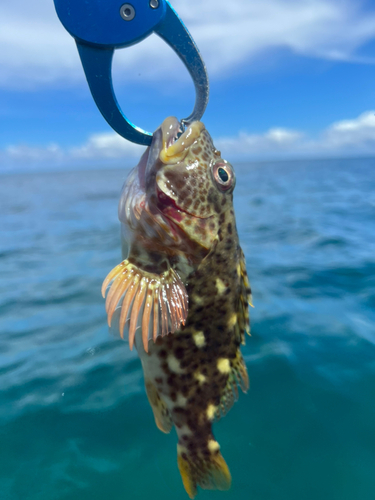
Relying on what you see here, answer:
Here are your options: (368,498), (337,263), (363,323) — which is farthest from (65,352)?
(337,263)

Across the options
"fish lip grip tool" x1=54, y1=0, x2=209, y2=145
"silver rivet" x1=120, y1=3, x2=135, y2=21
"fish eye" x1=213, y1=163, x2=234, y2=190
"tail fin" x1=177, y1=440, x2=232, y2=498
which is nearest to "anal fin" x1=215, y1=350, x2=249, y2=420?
"tail fin" x1=177, y1=440, x2=232, y2=498

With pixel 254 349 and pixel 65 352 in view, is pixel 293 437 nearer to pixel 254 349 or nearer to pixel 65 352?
pixel 254 349

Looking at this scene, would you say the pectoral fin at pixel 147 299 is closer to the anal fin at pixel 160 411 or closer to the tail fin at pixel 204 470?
the anal fin at pixel 160 411

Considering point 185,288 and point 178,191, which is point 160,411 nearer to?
point 185,288

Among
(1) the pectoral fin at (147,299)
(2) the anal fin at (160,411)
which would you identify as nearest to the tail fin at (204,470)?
(2) the anal fin at (160,411)

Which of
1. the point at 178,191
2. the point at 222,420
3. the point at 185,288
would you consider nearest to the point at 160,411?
the point at 185,288

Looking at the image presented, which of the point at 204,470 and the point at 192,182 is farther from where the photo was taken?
the point at 204,470
